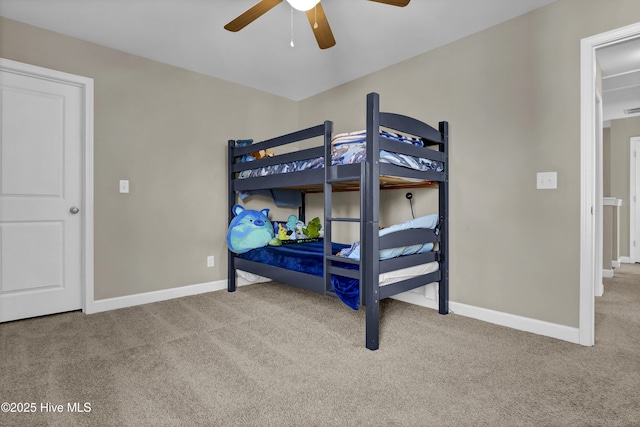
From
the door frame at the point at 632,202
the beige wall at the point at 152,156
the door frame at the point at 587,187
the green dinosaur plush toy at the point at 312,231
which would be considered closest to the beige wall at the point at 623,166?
the door frame at the point at 632,202

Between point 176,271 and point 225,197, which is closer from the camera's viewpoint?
point 176,271

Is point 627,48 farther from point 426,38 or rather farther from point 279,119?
point 279,119

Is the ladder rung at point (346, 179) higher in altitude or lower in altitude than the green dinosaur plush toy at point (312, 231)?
higher

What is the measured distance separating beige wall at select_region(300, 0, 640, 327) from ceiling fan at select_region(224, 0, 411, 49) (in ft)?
3.53

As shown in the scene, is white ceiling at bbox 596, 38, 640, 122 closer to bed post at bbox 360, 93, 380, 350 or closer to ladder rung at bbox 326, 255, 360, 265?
bed post at bbox 360, 93, 380, 350

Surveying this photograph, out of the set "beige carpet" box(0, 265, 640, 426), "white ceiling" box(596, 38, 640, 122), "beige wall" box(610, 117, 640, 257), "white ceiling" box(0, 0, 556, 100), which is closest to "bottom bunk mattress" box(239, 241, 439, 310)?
"beige carpet" box(0, 265, 640, 426)

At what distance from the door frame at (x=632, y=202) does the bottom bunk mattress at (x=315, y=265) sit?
444 cm

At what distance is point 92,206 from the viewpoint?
2658mm

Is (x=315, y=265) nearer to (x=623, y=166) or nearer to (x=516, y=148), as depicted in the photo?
(x=516, y=148)

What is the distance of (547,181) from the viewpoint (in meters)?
2.17

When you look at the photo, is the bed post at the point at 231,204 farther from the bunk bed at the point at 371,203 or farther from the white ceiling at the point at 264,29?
the white ceiling at the point at 264,29

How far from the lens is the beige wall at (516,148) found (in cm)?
208

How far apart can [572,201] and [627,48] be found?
60.3 inches

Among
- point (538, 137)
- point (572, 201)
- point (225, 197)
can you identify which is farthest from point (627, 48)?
point (225, 197)
